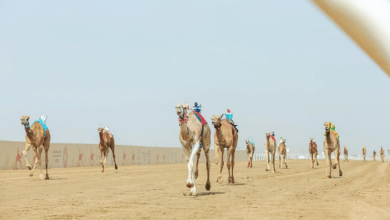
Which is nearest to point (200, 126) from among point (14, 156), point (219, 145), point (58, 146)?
point (219, 145)

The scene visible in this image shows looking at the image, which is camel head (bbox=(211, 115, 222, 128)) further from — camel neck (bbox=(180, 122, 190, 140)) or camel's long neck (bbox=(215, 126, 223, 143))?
camel neck (bbox=(180, 122, 190, 140))

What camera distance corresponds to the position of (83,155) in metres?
40.3

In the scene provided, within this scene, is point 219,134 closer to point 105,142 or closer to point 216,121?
point 216,121

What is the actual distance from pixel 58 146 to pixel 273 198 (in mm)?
26531

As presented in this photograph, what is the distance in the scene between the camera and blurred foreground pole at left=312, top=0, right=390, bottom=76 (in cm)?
107

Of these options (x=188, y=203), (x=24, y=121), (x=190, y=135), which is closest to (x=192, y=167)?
(x=190, y=135)

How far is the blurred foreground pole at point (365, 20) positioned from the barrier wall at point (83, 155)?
3226 centimetres

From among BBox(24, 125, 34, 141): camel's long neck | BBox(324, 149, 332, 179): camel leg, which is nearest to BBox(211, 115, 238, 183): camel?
BBox(324, 149, 332, 179): camel leg

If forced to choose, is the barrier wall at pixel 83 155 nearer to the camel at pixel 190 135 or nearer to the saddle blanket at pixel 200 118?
the saddle blanket at pixel 200 118

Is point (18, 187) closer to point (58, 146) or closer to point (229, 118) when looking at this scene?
point (229, 118)

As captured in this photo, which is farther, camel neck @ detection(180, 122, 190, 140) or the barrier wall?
the barrier wall

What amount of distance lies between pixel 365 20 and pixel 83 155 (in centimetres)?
4054

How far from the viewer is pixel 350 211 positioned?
35.6ft

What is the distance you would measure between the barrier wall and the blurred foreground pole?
3226cm
